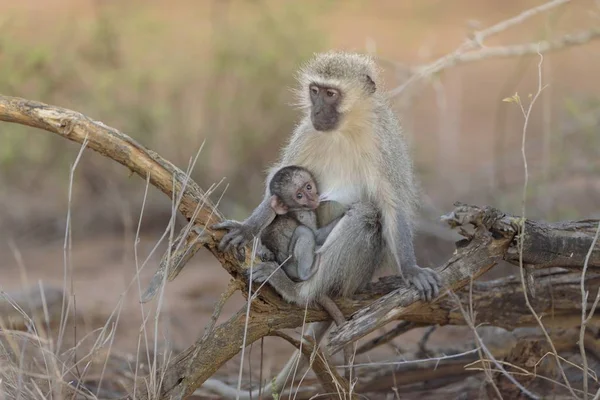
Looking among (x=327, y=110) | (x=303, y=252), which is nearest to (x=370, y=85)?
(x=327, y=110)

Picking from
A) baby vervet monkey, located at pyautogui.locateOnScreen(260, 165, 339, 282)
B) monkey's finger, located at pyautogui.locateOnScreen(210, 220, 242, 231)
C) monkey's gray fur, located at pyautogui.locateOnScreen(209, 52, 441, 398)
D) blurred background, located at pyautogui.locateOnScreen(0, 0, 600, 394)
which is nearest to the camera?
monkey's finger, located at pyautogui.locateOnScreen(210, 220, 242, 231)

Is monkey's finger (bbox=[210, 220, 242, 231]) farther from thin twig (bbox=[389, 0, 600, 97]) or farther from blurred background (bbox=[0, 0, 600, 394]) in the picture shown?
blurred background (bbox=[0, 0, 600, 394])

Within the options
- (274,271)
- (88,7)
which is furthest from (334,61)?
(88,7)

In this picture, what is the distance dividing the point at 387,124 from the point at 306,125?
50 cm

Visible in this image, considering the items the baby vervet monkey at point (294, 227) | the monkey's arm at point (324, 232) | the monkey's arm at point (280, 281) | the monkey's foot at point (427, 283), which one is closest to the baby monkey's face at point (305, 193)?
the baby vervet monkey at point (294, 227)

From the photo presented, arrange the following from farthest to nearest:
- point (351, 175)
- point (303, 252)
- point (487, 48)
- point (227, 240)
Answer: point (487, 48) → point (351, 175) → point (303, 252) → point (227, 240)

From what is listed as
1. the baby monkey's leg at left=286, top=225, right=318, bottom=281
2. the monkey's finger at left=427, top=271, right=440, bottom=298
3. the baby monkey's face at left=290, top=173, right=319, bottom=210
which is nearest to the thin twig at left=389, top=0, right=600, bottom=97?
the baby monkey's face at left=290, top=173, right=319, bottom=210

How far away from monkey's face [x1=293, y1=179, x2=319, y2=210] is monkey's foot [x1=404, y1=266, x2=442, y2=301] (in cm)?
80

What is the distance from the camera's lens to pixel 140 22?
9.50 m

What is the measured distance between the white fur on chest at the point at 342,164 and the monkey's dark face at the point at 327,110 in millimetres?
102

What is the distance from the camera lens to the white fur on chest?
4.74 metres

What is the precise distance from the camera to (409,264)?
4.36m

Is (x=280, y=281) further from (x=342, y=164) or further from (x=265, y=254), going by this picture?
(x=342, y=164)

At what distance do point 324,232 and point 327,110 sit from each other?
0.70 metres
